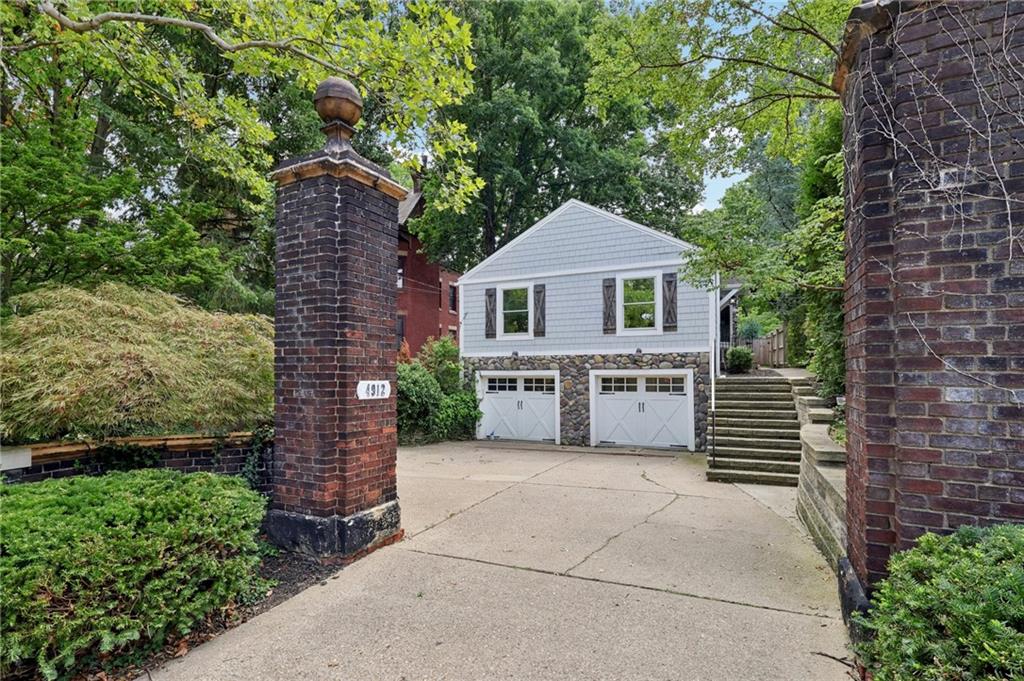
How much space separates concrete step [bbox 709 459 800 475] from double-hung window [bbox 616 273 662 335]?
162 inches

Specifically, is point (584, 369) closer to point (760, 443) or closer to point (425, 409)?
point (425, 409)

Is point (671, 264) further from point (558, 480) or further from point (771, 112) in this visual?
point (558, 480)

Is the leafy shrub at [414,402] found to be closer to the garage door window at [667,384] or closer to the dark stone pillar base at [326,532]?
the garage door window at [667,384]

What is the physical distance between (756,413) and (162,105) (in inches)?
407

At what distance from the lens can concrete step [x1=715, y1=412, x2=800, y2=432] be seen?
30.4ft

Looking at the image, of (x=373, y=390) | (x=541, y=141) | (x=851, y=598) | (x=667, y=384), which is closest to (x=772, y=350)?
(x=667, y=384)

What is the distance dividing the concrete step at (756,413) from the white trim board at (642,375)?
0.99m

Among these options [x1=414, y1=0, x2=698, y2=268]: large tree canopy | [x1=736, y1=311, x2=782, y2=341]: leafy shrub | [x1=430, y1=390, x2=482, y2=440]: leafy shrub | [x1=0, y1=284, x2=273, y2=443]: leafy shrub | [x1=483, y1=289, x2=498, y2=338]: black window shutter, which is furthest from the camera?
[x1=736, y1=311, x2=782, y2=341]: leafy shrub

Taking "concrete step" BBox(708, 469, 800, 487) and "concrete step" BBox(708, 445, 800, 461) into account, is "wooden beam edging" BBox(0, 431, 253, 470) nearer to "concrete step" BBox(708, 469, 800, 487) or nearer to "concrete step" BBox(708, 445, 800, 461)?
"concrete step" BBox(708, 469, 800, 487)

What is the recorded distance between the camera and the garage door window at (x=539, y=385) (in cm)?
1281

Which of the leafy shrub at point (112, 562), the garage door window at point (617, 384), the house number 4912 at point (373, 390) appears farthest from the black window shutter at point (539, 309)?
the leafy shrub at point (112, 562)

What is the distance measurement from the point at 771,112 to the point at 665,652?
6.67 metres

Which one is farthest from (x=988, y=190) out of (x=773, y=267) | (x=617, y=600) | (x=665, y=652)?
(x=773, y=267)

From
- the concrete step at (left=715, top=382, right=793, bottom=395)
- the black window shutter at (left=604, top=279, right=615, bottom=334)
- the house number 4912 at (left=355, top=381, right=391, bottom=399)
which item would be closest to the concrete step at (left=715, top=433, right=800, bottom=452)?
the concrete step at (left=715, top=382, right=793, bottom=395)
